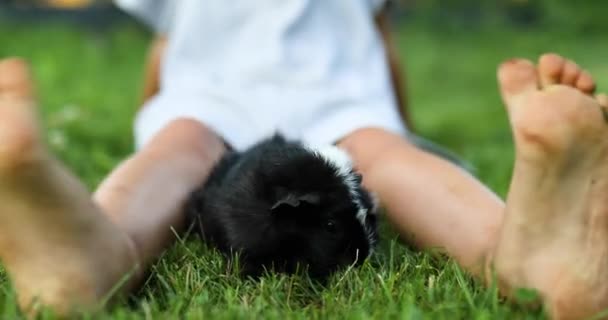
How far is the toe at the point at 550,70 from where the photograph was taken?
1.78m

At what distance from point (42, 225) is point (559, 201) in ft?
3.36

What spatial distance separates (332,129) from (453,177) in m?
0.76

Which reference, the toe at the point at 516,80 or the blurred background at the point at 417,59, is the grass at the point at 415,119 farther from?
the toe at the point at 516,80

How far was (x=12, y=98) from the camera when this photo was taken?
5.39 ft

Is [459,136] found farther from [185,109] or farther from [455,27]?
[455,27]

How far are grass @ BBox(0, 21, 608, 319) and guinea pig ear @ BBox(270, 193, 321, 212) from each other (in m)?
0.17

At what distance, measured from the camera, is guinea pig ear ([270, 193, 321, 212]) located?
200cm

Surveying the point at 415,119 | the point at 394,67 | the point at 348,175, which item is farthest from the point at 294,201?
the point at 415,119

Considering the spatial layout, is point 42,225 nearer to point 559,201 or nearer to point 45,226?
point 45,226

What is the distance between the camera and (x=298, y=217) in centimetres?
206

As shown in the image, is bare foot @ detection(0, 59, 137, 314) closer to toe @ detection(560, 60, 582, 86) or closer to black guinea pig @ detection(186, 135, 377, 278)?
black guinea pig @ detection(186, 135, 377, 278)

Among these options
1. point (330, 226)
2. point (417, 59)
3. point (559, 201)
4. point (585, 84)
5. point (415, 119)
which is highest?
point (585, 84)

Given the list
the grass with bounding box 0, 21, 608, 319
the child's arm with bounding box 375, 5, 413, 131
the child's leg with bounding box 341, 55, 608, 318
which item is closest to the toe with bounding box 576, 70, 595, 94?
the child's leg with bounding box 341, 55, 608, 318

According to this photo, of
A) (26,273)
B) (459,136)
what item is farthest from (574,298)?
(459,136)
